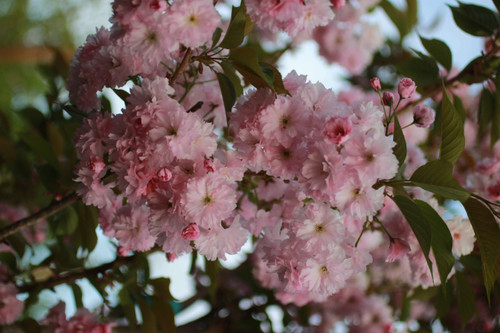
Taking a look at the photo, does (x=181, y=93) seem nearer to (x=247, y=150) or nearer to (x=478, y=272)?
(x=247, y=150)

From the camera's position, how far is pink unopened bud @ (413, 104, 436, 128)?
2.20ft

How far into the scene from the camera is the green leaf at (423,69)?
84 cm

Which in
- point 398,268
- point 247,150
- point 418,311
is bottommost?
point 418,311

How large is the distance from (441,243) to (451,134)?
16 cm

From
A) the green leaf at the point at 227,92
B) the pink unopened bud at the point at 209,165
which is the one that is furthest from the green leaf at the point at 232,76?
the pink unopened bud at the point at 209,165

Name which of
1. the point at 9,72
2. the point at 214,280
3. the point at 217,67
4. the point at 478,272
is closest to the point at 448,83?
the point at 478,272

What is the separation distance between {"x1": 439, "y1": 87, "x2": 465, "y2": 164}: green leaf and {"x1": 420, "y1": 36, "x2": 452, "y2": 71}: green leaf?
0.88 ft

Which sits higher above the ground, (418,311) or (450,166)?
(450,166)

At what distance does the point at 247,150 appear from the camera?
63 cm

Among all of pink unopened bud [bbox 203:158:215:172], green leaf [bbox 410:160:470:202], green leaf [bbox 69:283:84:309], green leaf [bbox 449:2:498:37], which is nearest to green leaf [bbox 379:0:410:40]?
green leaf [bbox 449:2:498:37]

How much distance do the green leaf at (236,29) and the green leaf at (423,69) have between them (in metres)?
0.36

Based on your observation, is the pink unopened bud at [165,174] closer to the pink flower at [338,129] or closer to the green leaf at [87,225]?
the pink flower at [338,129]

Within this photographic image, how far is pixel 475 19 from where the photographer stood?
35.0 inches

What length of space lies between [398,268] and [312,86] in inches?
51.3
